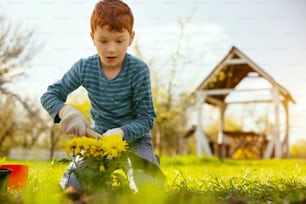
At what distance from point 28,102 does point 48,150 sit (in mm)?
2352

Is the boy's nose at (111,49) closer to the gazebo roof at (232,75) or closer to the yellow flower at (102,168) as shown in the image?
the yellow flower at (102,168)

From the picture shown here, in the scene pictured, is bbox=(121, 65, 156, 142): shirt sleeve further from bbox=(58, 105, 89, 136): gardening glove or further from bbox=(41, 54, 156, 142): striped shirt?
bbox=(58, 105, 89, 136): gardening glove

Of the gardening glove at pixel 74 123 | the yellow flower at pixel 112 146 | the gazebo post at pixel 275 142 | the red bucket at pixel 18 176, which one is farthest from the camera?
the gazebo post at pixel 275 142

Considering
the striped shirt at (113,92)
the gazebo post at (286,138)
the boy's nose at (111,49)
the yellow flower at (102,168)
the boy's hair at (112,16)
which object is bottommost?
the gazebo post at (286,138)

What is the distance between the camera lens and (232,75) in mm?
11688

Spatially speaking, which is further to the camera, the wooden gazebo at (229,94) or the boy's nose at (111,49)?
the wooden gazebo at (229,94)

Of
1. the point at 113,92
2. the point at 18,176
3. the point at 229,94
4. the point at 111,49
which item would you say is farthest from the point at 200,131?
the point at 111,49

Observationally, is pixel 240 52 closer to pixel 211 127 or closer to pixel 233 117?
pixel 233 117

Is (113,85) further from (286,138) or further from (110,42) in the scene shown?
(286,138)

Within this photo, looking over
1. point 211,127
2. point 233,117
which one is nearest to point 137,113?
point 233,117

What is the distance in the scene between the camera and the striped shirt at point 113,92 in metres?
2.02

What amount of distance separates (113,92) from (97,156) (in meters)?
0.60

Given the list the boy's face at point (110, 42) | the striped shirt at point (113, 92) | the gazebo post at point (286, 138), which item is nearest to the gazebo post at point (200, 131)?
the gazebo post at point (286, 138)

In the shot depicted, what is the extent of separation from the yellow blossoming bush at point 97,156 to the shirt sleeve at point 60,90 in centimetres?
45
